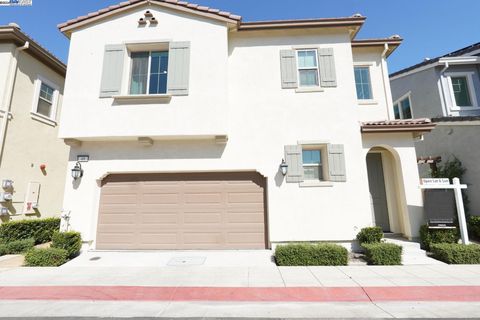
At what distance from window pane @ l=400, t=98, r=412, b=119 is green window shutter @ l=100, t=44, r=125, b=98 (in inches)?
608

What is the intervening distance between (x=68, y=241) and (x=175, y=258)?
320cm

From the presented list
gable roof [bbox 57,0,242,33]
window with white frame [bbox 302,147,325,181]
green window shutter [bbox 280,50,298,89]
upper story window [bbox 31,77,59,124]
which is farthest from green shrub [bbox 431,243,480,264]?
upper story window [bbox 31,77,59,124]

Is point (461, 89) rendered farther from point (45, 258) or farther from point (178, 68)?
point (45, 258)

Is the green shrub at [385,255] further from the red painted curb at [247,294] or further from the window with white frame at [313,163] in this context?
the window with white frame at [313,163]

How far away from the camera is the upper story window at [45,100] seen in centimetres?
1076

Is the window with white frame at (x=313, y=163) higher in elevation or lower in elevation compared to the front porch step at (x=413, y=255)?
higher

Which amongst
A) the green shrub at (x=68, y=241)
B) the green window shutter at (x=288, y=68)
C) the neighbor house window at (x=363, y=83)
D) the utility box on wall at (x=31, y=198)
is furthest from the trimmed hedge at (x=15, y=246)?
the neighbor house window at (x=363, y=83)

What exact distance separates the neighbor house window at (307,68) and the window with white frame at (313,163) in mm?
2360

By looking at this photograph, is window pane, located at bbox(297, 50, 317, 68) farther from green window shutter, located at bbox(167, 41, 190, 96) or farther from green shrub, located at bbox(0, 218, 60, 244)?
green shrub, located at bbox(0, 218, 60, 244)

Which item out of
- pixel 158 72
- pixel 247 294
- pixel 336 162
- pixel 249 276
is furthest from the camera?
pixel 158 72

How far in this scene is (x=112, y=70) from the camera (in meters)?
8.48

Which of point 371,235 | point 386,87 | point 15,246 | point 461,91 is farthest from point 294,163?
point 461,91

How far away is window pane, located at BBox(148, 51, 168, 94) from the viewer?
28.4 ft

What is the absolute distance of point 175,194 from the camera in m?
8.42
